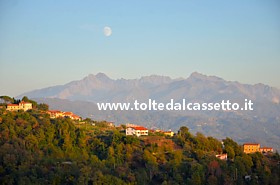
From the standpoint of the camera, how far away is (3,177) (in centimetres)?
2045

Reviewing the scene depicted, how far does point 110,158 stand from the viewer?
78.3 ft

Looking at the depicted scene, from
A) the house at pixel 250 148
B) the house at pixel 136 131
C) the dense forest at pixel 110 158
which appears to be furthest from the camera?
the house at pixel 250 148

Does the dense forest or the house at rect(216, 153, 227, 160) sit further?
the house at rect(216, 153, 227, 160)

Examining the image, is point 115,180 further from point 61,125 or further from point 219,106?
point 219,106

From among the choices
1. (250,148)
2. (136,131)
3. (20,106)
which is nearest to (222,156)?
(250,148)

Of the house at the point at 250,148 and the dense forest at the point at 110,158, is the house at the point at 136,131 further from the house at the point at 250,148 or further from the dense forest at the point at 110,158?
the house at the point at 250,148

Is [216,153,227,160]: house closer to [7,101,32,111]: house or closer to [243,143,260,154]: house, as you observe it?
[243,143,260,154]: house

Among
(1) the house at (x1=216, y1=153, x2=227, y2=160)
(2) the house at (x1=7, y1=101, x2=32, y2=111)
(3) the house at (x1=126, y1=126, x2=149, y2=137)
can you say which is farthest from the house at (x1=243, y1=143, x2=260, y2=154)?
(2) the house at (x1=7, y1=101, x2=32, y2=111)

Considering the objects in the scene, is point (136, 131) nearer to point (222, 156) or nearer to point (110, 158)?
point (110, 158)

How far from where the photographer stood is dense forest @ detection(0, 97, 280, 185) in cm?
2083

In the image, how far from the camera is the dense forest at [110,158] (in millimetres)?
20828

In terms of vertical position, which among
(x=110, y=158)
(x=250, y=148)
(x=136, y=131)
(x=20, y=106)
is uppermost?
(x=20, y=106)

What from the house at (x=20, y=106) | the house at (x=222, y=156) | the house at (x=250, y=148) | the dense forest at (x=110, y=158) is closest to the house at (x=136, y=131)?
the dense forest at (x=110, y=158)

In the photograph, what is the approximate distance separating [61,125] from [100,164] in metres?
5.46
